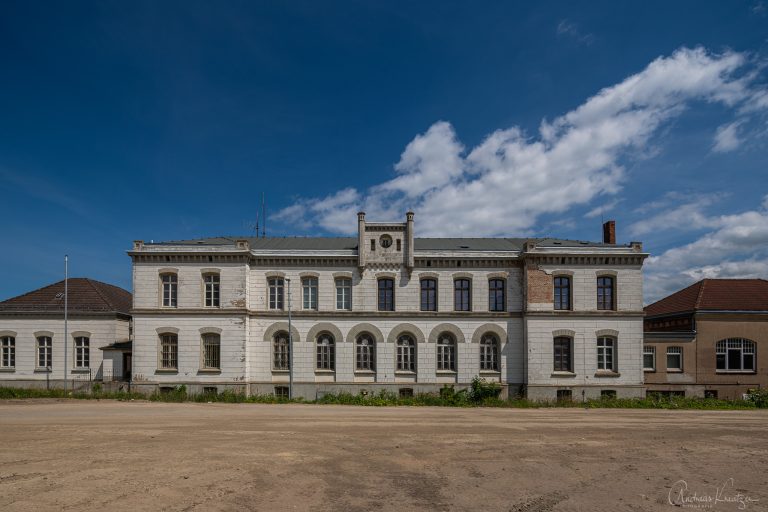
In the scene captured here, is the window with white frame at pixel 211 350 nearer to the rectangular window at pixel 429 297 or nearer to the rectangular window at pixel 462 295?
the rectangular window at pixel 429 297

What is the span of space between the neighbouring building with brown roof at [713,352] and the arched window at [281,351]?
2080 centimetres

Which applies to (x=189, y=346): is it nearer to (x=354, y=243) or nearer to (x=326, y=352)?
(x=326, y=352)

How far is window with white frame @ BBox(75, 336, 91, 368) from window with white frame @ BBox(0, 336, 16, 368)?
372 centimetres

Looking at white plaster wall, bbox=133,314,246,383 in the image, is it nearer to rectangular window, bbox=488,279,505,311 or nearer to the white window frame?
the white window frame

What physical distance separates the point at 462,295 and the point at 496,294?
6.35ft

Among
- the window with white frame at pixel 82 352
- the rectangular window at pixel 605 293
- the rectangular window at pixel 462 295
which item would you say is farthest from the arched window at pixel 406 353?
the window with white frame at pixel 82 352

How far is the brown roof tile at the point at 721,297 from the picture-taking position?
30.0 m

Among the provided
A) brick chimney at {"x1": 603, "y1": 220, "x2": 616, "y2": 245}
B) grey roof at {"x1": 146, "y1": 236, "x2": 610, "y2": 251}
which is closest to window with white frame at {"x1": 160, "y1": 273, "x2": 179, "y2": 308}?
grey roof at {"x1": 146, "y1": 236, "x2": 610, "y2": 251}

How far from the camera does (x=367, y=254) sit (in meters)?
28.6

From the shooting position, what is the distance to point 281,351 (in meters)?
28.5

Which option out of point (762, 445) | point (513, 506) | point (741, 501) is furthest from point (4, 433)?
point (762, 445)

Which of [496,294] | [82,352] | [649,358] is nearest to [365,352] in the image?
[496,294]

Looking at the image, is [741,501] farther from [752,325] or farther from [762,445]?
[752,325]

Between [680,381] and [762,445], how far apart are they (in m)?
15.0
